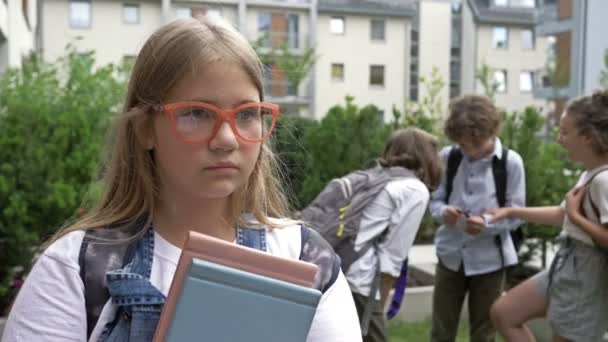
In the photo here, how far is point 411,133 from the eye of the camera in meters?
3.50

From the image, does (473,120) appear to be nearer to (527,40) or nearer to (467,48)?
(467,48)

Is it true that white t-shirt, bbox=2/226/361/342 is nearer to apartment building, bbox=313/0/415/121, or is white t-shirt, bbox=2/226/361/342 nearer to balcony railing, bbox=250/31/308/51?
balcony railing, bbox=250/31/308/51

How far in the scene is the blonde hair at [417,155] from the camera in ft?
11.3

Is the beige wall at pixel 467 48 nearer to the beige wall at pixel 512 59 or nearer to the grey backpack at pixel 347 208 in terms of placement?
the beige wall at pixel 512 59

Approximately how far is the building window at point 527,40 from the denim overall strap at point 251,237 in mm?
47996

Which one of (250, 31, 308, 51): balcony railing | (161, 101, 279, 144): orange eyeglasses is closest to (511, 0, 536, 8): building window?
(250, 31, 308, 51): balcony railing

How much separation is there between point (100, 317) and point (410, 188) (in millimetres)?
2351

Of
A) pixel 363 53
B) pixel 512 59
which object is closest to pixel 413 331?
pixel 363 53

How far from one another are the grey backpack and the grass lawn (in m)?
1.92

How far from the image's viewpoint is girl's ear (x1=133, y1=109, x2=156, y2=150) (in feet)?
4.13

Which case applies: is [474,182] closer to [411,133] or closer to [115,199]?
[411,133]

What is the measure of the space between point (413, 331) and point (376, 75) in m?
35.9

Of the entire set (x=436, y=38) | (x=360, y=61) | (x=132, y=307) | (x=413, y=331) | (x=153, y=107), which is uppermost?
(x=436, y=38)

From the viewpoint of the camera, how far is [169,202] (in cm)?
130
